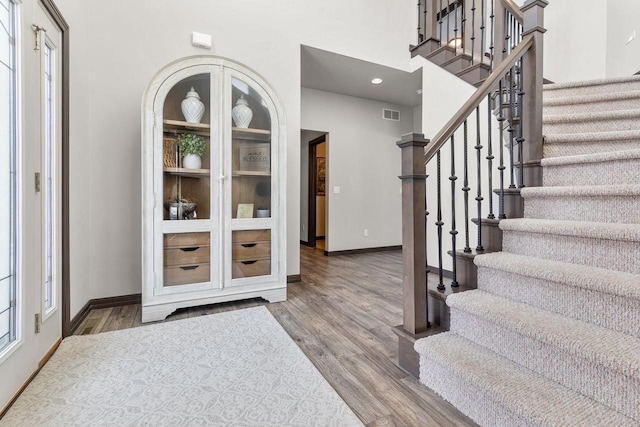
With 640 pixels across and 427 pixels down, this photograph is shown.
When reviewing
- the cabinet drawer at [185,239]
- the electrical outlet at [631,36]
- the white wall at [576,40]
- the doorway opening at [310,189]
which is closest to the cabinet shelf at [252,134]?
the cabinet drawer at [185,239]

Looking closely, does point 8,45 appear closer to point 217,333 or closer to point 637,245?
point 217,333

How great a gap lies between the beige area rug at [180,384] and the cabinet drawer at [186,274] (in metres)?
0.40

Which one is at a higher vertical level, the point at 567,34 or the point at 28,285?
the point at 567,34

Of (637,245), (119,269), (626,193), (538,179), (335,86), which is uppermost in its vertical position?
(335,86)

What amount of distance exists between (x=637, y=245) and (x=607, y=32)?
3444mm

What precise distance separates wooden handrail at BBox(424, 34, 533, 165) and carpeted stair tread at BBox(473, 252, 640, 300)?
2.04 ft

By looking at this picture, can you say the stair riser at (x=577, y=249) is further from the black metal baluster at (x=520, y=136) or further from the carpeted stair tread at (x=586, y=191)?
the black metal baluster at (x=520, y=136)

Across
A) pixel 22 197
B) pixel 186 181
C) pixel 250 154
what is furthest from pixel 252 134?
pixel 22 197

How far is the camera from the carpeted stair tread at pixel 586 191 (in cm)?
137

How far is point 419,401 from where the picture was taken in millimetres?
1320

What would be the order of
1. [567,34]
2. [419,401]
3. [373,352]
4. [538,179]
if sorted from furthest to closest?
[567,34] → [538,179] → [373,352] → [419,401]

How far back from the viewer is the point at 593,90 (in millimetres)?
2494

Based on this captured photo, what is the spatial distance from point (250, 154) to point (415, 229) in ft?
5.51

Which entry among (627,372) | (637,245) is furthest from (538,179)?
(627,372)
